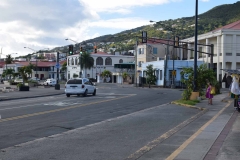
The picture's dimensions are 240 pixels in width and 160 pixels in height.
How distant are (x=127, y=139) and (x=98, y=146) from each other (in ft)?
5.08

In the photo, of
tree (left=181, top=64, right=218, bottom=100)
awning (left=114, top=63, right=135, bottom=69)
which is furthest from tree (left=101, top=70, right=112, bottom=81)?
tree (left=181, top=64, right=218, bottom=100)

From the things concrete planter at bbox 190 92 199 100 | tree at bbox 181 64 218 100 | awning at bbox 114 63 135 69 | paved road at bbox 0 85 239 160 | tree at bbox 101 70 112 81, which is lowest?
paved road at bbox 0 85 239 160

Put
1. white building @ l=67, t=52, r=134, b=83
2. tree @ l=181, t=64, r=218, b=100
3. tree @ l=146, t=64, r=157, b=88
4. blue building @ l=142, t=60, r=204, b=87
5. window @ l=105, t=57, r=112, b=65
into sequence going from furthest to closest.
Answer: window @ l=105, t=57, r=112, b=65, white building @ l=67, t=52, r=134, b=83, tree @ l=146, t=64, r=157, b=88, blue building @ l=142, t=60, r=204, b=87, tree @ l=181, t=64, r=218, b=100

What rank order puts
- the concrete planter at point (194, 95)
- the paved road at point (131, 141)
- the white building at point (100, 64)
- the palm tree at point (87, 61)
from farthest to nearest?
the white building at point (100, 64) → the palm tree at point (87, 61) → the concrete planter at point (194, 95) → the paved road at point (131, 141)

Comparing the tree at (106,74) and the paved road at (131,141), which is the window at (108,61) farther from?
the paved road at (131,141)

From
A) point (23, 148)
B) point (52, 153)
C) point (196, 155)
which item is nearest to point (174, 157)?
point (196, 155)

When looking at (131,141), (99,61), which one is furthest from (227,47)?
(131,141)

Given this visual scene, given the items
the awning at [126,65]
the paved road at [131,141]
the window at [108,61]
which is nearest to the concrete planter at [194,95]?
the paved road at [131,141]

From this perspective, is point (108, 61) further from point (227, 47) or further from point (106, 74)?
point (227, 47)

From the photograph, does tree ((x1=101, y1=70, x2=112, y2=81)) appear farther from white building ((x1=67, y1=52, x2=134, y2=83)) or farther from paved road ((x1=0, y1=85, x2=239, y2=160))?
paved road ((x1=0, y1=85, x2=239, y2=160))

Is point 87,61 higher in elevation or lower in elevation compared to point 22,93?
higher

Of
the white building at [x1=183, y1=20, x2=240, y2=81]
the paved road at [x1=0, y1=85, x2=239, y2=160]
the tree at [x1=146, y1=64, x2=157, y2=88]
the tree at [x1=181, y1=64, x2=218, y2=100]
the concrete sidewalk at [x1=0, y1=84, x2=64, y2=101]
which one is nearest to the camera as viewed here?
the paved road at [x1=0, y1=85, x2=239, y2=160]

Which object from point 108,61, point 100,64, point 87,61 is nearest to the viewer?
point 87,61

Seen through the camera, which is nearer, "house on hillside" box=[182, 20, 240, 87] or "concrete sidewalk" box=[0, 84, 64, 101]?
"concrete sidewalk" box=[0, 84, 64, 101]
